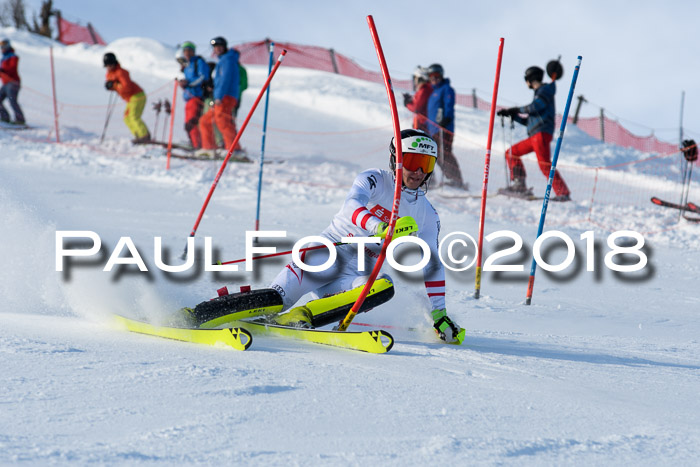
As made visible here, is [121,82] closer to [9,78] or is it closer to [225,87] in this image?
[225,87]

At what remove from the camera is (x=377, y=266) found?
14.6ft

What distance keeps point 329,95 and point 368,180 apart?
801 inches

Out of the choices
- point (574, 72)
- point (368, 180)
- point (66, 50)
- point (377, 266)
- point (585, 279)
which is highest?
point (66, 50)

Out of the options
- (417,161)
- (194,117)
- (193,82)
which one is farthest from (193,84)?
(417,161)

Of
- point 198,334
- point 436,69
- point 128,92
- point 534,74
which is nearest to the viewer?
point 198,334

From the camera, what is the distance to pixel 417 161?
15.9 feet

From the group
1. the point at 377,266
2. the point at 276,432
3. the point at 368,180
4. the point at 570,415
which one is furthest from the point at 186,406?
the point at 368,180

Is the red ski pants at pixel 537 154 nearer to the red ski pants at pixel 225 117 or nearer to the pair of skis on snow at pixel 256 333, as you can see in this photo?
the red ski pants at pixel 225 117

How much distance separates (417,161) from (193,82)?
10.7m

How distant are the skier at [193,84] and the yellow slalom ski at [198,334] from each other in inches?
418

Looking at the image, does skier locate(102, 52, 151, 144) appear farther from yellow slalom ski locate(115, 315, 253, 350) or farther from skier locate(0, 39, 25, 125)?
yellow slalom ski locate(115, 315, 253, 350)

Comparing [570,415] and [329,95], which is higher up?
[329,95]

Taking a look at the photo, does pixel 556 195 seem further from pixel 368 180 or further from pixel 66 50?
pixel 66 50

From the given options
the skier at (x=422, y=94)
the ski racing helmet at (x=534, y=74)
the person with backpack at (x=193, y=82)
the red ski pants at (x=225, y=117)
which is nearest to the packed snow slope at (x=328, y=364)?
the red ski pants at (x=225, y=117)
